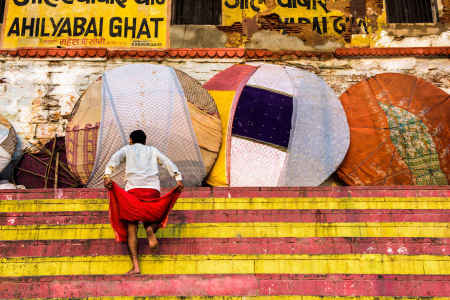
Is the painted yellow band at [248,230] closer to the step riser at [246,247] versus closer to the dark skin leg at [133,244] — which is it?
the step riser at [246,247]

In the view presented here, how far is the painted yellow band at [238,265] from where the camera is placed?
16.7ft

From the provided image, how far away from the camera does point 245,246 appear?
5328 mm

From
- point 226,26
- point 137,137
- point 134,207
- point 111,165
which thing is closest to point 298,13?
point 226,26

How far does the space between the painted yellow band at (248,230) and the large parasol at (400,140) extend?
2.97 meters

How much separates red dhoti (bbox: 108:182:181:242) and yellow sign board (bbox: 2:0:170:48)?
19.5 feet

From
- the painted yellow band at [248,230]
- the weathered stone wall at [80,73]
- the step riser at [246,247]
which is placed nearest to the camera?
the step riser at [246,247]

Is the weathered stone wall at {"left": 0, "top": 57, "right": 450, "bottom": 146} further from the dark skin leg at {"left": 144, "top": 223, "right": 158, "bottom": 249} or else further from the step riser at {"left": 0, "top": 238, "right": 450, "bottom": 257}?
the dark skin leg at {"left": 144, "top": 223, "right": 158, "bottom": 249}

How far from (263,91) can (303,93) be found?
0.74m

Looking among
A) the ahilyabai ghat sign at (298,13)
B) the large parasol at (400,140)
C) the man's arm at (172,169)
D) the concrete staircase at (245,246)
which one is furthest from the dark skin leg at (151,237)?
the ahilyabai ghat sign at (298,13)

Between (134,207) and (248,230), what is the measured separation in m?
1.40

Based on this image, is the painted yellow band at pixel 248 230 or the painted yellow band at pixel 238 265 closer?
the painted yellow band at pixel 238 265

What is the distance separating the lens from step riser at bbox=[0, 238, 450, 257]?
17.3ft

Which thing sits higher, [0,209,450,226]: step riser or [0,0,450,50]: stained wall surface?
[0,0,450,50]: stained wall surface

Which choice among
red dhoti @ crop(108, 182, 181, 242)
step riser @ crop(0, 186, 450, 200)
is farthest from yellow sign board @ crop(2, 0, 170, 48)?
red dhoti @ crop(108, 182, 181, 242)
